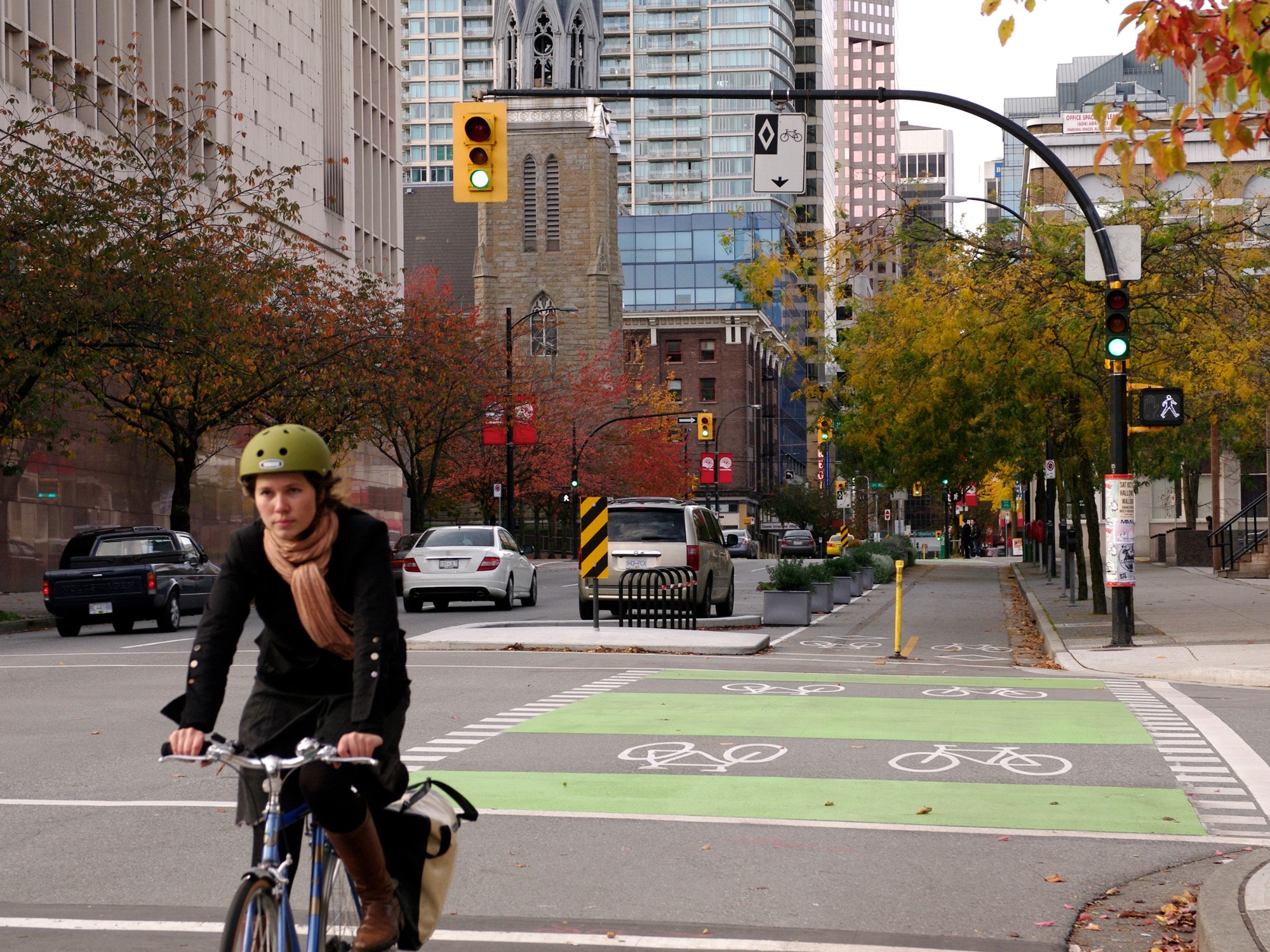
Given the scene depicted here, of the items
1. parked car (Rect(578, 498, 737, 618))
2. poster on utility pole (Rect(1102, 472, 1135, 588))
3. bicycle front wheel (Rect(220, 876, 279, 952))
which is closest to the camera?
bicycle front wheel (Rect(220, 876, 279, 952))

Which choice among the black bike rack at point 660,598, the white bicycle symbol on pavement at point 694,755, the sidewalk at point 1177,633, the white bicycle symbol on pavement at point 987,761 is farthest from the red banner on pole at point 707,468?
the white bicycle symbol on pavement at point 987,761

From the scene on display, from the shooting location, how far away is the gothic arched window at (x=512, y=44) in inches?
4016

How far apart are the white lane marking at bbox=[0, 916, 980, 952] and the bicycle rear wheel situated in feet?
3.92

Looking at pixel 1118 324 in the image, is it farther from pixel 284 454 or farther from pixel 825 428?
pixel 825 428

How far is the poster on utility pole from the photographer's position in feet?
65.1

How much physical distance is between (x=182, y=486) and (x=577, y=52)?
70222mm

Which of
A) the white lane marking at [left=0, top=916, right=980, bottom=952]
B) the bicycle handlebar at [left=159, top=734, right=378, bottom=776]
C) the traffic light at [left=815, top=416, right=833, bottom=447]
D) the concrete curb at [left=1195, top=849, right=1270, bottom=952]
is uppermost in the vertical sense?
the traffic light at [left=815, top=416, right=833, bottom=447]

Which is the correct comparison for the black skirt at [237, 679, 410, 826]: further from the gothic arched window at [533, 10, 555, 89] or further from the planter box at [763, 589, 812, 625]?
the gothic arched window at [533, 10, 555, 89]

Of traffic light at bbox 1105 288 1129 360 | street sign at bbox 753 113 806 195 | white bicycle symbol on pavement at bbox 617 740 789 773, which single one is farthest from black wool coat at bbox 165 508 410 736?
traffic light at bbox 1105 288 1129 360

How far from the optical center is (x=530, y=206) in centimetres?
11100

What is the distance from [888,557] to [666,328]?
8029 centimetres

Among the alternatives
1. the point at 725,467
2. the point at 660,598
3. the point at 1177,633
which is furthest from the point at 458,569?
the point at 725,467

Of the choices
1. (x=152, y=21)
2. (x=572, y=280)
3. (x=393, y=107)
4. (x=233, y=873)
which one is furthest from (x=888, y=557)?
(x=572, y=280)

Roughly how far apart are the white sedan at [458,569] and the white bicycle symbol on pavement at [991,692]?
49.6 ft
